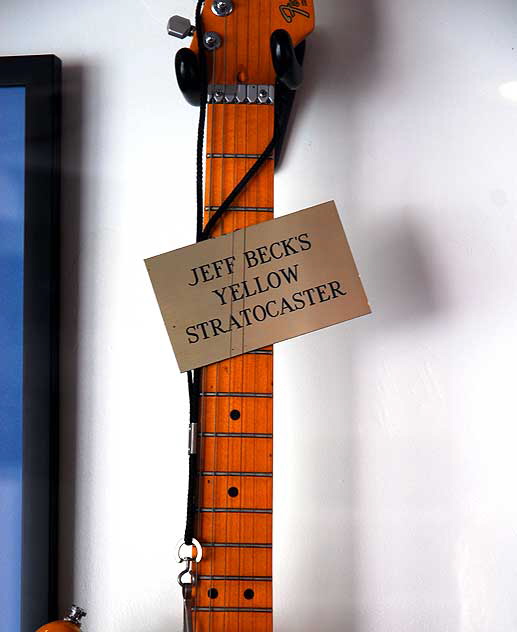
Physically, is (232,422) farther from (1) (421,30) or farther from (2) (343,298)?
(1) (421,30)

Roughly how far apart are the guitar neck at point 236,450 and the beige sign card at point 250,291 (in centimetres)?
2

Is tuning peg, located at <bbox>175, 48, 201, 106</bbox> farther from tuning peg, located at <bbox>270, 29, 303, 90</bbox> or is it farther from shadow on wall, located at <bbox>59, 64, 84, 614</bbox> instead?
shadow on wall, located at <bbox>59, 64, 84, 614</bbox>

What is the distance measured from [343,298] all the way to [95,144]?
0.38 m

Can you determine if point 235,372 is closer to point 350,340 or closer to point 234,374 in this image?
point 234,374

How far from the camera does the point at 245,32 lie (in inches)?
29.5

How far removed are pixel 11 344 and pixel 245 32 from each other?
1.46 feet

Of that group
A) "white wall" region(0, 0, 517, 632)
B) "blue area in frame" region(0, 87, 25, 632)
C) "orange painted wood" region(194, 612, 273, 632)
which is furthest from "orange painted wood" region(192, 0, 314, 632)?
"blue area in frame" region(0, 87, 25, 632)

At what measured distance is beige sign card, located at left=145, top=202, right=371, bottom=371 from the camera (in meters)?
0.73

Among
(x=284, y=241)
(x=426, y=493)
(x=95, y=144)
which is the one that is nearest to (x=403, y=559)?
(x=426, y=493)

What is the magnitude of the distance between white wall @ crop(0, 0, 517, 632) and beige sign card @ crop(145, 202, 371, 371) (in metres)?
0.13

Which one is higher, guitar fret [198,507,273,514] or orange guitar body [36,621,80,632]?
guitar fret [198,507,273,514]

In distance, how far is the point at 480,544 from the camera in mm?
825

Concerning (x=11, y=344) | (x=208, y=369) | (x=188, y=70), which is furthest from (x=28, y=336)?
(x=188, y=70)

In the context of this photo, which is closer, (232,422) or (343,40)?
(232,422)
